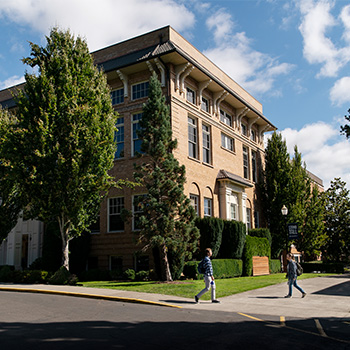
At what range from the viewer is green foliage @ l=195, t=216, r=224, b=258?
71.3ft

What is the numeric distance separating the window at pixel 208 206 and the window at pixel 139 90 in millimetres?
7843

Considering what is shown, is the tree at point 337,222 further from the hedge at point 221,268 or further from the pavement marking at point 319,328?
the pavement marking at point 319,328

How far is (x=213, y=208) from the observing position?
1025 inches

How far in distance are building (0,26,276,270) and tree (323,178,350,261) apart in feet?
48.0

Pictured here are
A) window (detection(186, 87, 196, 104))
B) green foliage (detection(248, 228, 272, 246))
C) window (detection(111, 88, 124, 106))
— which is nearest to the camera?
window (detection(111, 88, 124, 106))

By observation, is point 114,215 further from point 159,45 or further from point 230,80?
point 230,80

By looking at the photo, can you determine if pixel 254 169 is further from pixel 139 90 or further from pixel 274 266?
pixel 139 90

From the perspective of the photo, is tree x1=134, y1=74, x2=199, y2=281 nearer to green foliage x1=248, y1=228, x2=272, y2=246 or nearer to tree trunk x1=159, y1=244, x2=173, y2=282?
tree trunk x1=159, y1=244, x2=173, y2=282

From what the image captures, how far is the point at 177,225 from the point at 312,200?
61.3 feet

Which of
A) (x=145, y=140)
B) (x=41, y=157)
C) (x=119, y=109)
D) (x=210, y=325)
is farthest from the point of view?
(x=119, y=109)

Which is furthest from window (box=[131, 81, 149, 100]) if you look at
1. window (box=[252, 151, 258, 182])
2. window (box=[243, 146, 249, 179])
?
window (box=[252, 151, 258, 182])

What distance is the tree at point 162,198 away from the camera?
18.3 m

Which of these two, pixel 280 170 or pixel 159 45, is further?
pixel 280 170

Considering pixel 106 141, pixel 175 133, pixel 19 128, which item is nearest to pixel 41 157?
pixel 19 128
